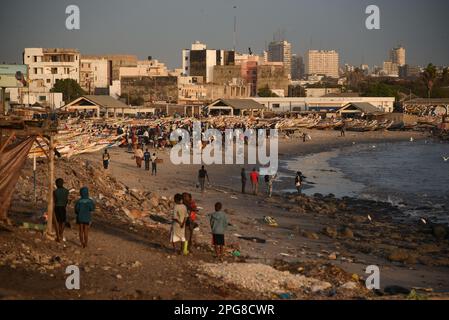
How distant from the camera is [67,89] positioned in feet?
241

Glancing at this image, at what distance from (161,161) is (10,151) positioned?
70.1 feet

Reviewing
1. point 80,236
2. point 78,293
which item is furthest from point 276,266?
point 78,293

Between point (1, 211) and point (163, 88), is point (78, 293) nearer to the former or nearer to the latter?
point (1, 211)

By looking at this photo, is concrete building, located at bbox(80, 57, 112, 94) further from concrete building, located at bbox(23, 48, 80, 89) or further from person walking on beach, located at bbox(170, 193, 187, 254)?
person walking on beach, located at bbox(170, 193, 187, 254)

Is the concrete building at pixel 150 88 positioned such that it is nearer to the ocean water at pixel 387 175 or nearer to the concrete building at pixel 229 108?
the concrete building at pixel 229 108

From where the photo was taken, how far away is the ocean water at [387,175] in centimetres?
2712

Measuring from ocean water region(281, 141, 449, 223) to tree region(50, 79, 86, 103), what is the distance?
28223 mm

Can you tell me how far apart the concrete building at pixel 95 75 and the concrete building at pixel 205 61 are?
1911 centimetres

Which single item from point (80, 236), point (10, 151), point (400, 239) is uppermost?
point (10, 151)

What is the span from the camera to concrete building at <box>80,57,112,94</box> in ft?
294

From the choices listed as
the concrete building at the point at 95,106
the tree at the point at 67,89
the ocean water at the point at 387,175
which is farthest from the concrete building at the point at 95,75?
the ocean water at the point at 387,175

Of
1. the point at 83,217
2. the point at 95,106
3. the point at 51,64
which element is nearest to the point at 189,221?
the point at 83,217

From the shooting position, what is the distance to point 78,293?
9.65 metres

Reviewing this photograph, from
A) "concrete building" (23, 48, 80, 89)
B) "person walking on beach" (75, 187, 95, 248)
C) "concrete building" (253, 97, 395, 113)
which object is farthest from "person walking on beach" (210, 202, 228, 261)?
"concrete building" (253, 97, 395, 113)
